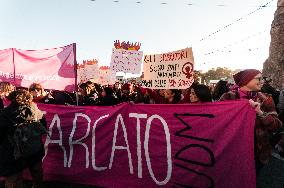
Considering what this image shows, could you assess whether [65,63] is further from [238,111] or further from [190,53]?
[238,111]

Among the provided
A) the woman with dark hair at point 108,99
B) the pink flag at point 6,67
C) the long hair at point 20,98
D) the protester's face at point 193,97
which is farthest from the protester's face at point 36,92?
the protester's face at point 193,97

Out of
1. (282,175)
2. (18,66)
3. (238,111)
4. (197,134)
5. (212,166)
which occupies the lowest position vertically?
(282,175)

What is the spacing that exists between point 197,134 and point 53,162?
250cm

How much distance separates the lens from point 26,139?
15.0ft

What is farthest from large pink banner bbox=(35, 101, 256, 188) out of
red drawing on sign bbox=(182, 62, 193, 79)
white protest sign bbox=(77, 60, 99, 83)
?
white protest sign bbox=(77, 60, 99, 83)

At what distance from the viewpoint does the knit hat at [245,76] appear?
4398 mm

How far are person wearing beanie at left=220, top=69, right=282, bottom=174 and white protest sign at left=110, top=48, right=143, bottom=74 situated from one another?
6.92m

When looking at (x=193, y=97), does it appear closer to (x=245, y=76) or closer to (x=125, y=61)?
(x=245, y=76)

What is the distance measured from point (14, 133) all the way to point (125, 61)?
702 cm

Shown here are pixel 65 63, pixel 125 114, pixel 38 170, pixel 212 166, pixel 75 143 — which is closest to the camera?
pixel 212 166

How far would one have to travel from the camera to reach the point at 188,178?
4672 millimetres

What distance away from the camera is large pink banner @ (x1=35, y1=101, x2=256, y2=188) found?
14.6 ft

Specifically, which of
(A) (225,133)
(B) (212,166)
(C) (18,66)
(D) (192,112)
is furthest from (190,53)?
(C) (18,66)

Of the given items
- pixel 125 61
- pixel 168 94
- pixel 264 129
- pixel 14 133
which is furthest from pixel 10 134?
pixel 125 61
